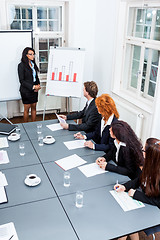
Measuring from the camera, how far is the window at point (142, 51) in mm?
3945

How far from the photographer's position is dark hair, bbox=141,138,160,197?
1945 mm

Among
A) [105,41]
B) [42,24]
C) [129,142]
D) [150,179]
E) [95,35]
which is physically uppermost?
[42,24]

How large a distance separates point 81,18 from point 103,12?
507 mm

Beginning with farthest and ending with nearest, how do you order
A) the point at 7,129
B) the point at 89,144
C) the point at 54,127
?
the point at 54,127, the point at 7,129, the point at 89,144

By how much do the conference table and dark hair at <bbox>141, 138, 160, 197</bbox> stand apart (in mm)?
137

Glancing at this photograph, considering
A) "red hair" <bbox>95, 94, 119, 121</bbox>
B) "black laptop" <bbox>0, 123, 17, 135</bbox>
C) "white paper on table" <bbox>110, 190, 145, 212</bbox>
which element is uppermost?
"red hair" <bbox>95, 94, 119, 121</bbox>

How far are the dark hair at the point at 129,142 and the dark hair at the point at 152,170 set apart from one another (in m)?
0.33

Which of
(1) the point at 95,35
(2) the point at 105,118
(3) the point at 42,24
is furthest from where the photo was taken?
(1) the point at 95,35

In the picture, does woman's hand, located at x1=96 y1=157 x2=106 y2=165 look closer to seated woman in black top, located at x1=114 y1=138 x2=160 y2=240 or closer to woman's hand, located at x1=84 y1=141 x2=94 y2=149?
woman's hand, located at x1=84 y1=141 x2=94 y2=149

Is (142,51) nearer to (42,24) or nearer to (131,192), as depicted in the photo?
(42,24)

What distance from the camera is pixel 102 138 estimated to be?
3.04 meters

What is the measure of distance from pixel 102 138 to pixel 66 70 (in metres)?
2.14

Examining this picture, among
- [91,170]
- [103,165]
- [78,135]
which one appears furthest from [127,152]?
[78,135]

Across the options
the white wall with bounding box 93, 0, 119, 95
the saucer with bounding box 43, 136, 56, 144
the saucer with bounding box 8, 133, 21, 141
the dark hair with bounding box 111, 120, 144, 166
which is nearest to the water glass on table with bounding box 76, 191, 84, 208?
the dark hair with bounding box 111, 120, 144, 166
